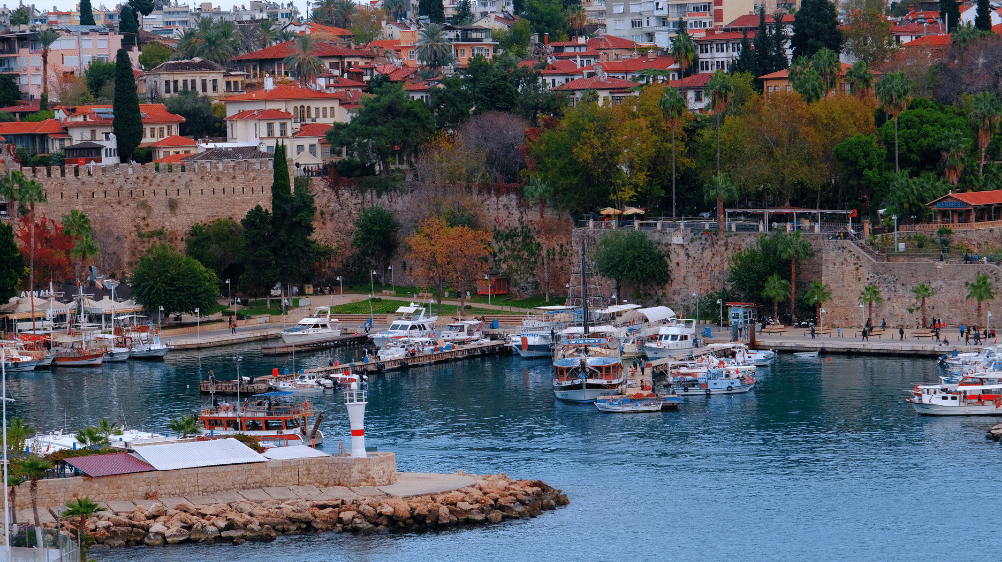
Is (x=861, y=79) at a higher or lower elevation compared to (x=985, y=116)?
higher

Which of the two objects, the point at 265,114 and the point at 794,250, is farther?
the point at 265,114

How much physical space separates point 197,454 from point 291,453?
9.09ft

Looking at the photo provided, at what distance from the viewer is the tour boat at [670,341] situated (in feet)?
237

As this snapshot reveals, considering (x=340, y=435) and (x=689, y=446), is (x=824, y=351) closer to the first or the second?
(x=689, y=446)

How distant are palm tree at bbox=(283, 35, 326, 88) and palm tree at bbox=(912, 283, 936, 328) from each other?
158 feet

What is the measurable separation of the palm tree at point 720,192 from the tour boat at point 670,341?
701 centimetres

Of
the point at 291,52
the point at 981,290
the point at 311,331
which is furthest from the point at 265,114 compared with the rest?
the point at 981,290

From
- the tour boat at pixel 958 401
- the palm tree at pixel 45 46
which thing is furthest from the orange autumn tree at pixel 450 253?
the palm tree at pixel 45 46

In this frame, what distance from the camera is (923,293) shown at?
71.9 m

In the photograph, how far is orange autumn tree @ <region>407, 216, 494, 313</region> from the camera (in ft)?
273

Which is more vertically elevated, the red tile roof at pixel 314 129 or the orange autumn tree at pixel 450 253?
the red tile roof at pixel 314 129

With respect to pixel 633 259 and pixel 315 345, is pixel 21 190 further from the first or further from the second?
pixel 633 259

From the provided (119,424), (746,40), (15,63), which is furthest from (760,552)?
(15,63)

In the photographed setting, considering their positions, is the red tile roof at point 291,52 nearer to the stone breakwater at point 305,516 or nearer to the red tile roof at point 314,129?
the red tile roof at point 314,129
